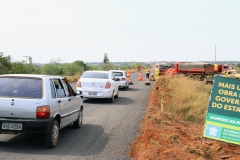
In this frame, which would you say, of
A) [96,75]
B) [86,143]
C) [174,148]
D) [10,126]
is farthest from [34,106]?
[96,75]

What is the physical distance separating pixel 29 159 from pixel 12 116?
102cm

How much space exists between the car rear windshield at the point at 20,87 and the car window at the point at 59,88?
2.10 ft

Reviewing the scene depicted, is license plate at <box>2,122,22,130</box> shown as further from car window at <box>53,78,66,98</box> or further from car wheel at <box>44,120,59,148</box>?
car window at <box>53,78,66,98</box>

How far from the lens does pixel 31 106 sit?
22.7ft

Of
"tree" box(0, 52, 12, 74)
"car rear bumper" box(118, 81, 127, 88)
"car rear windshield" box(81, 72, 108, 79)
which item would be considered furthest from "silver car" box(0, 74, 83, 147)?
"tree" box(0, 52, 12, 74)

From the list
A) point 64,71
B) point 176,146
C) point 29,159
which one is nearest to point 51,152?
point 29,159

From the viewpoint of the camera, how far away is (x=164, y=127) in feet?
32.4

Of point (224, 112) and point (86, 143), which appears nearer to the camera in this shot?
point (224, 112)

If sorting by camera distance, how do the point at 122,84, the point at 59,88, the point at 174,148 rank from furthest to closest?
the point at 122,84
the point at 59,88
the point at 174,148

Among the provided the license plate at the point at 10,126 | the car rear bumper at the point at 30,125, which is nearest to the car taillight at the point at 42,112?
the car rear bumper at the point at 30,125

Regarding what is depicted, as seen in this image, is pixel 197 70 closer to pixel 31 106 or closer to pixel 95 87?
pixel 95 87

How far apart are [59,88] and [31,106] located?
135 cm

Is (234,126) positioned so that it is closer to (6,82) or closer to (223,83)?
(223,83)

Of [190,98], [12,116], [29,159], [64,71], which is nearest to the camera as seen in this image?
[29,159]
